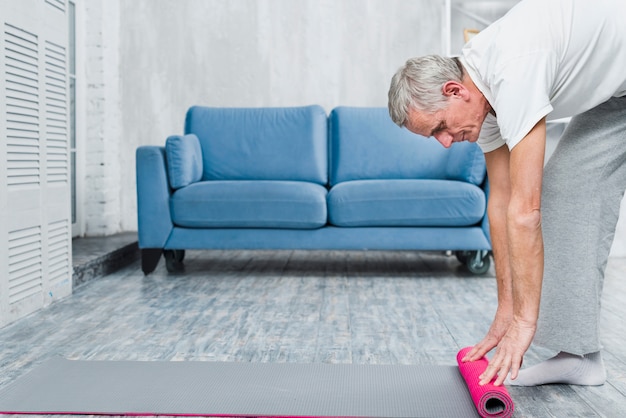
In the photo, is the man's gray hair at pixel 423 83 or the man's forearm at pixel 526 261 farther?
the man's gray hair at pixel 423 83

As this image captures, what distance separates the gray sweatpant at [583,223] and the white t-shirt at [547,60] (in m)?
0.10

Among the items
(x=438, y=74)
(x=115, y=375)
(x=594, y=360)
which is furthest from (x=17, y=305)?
(x=594, y=360)

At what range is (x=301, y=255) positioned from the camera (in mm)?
4203

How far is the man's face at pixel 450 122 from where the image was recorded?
1.49 meters

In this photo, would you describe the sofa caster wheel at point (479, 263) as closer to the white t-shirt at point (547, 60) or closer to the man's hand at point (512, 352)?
the white t-shirt at point (547, 60)

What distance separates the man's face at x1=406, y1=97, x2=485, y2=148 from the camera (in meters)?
1.49

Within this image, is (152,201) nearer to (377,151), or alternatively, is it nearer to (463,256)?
(377,151)

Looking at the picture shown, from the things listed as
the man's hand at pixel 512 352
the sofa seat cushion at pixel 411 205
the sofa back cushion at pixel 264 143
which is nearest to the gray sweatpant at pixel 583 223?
the man's hand at pixel 512 352

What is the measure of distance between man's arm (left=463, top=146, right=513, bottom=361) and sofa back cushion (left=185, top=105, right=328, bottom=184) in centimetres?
224

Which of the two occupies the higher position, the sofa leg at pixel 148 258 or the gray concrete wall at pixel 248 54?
the gray concrete wall at pixel 248 54

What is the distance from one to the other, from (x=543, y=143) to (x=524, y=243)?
8.0 inches

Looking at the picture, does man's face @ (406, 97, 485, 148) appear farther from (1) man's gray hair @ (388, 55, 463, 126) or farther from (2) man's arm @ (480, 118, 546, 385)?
(2) man's arm @ (480, 118, 546, 385)

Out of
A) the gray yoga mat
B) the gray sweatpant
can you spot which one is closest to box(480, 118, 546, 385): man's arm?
the gray yoga mat

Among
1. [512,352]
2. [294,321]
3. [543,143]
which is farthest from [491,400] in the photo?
[294,321]
